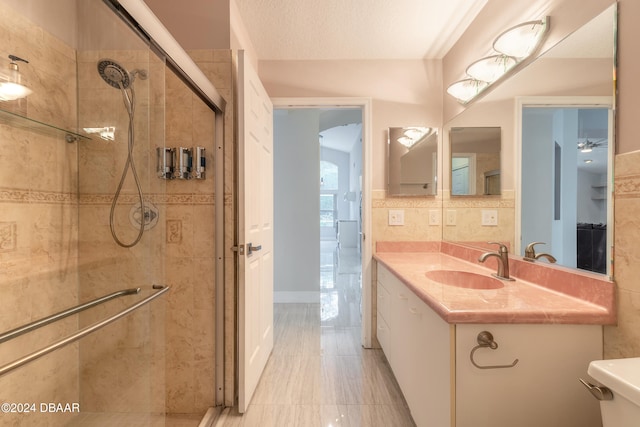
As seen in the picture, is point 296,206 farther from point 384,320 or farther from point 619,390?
point 619,390

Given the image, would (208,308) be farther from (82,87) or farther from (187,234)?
(82,87)

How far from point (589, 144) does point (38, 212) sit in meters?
2.43

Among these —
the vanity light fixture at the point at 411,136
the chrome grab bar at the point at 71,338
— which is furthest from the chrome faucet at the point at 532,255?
the chrome grab bar at the point at 71,338

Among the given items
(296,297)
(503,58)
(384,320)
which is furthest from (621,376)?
(296,297)

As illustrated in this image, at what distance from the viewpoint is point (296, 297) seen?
11.6ft

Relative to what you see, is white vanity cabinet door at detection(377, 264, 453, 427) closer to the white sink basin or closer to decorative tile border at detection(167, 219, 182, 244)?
the white sink basin

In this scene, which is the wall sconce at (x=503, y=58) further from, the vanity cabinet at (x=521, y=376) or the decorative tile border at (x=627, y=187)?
the vanity cabinet at (x=521, y=376)

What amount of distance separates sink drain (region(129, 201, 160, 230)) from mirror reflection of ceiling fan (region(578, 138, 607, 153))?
1.91 m

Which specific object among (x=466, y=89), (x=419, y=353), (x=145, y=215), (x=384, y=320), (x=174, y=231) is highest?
(x=466, y=89)

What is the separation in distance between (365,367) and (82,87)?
7.92ft

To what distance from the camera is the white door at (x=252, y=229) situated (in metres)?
1.54

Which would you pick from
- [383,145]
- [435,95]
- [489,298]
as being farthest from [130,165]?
[435,95]

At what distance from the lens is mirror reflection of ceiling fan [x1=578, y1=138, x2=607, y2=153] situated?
3.34 ft

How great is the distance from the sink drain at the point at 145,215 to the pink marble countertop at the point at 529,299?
130 centimetres
